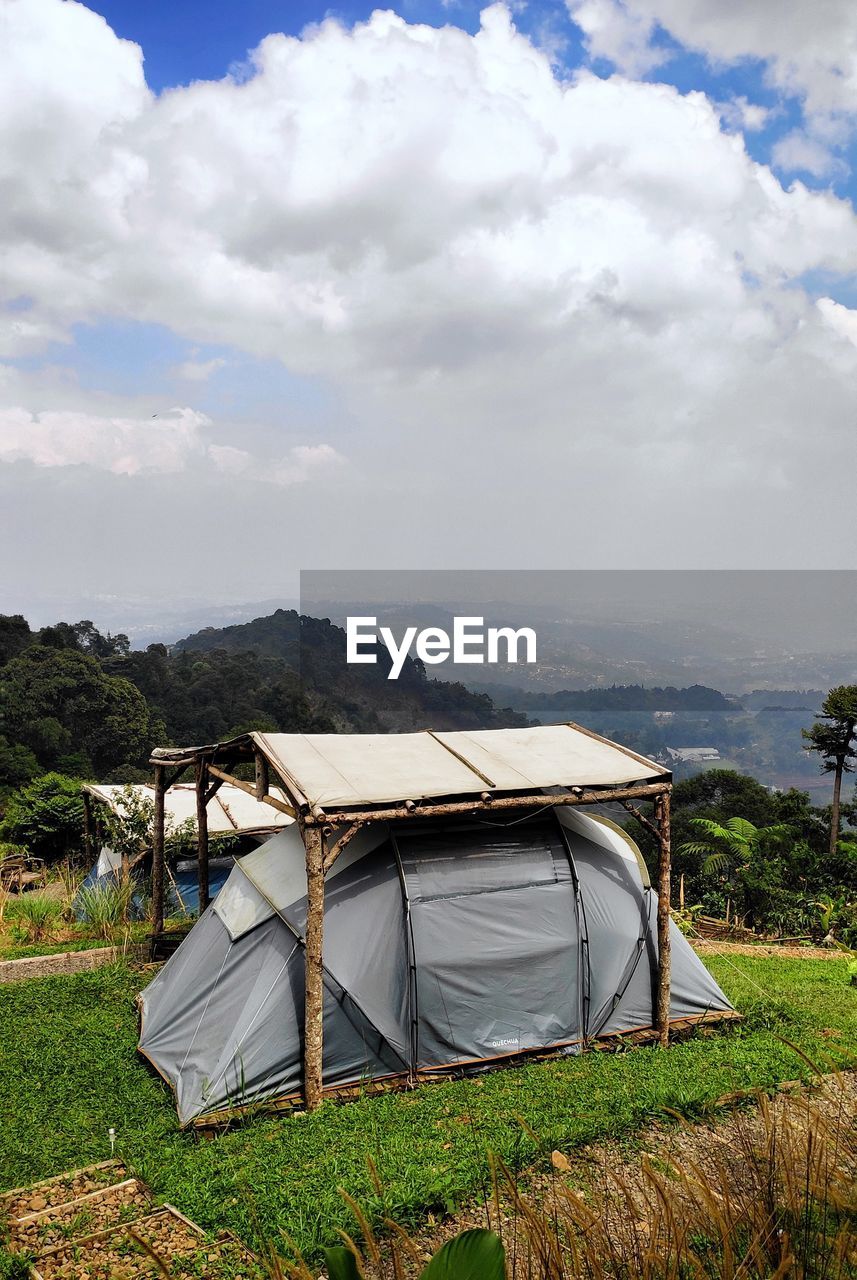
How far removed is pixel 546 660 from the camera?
10369 centimetres

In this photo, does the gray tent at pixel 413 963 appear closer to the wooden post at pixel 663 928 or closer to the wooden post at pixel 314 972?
the wooden post at pixel 663 928

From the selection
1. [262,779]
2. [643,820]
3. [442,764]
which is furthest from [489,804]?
[262,779]

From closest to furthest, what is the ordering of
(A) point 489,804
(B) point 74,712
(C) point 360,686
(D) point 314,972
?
(D) point 314,972, (A) point 489,804, (B) point 74,712, (C) point 360,686

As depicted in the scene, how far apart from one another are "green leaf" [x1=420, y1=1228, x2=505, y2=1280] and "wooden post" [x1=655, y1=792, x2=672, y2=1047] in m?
7.75

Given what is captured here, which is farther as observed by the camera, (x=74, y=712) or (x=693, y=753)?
(x=693, y=753)

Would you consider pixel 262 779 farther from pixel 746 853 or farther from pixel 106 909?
pixel 746 853

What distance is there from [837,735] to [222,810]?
1547 cm

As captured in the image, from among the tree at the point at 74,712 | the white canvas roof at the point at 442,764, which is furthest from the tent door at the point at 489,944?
the tree at the point at 74,712

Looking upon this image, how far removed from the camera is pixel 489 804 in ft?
27.0

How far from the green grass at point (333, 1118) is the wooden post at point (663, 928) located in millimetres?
354

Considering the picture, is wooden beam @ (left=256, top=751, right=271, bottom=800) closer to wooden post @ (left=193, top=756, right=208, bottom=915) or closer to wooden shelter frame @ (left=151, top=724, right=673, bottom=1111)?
wooden shelter frame @ (left=151, top=724, right=673, bottom=1111)

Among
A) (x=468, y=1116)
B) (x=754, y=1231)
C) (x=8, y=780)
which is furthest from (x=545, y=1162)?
(x=8, y=780)

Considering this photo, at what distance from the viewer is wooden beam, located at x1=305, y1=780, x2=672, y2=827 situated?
7.61m

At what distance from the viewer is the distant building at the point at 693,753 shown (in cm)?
7012
